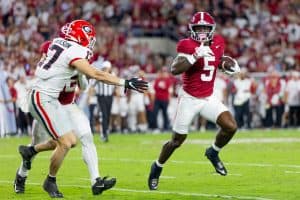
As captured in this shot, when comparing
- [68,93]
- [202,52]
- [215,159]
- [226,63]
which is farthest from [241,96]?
[68,93]

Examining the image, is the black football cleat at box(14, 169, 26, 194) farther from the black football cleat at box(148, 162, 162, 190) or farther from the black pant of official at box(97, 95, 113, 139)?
the black pant of official at box(97, 95, 113, 139)

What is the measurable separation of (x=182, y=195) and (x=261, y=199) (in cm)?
93

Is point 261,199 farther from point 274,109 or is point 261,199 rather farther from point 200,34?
point 274,109

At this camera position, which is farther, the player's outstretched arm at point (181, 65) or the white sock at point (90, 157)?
the player's outstretched arm at point (181, 65)

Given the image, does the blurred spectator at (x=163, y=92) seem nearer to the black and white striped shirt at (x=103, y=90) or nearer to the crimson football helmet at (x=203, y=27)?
the black and white striped shirt at (x=103, y=90)

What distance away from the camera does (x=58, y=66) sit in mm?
10102

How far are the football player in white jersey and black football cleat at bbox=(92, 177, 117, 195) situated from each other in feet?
0.07

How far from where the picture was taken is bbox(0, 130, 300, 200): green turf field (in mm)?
10398

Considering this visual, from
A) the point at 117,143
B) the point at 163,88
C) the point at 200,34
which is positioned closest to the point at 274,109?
the point at 163,88

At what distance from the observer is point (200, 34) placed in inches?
437

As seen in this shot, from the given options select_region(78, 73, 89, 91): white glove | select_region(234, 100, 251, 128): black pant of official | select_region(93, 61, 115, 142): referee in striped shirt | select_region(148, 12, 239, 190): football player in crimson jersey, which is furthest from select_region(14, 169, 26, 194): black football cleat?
select_region(234, 100, 251, 128): black pant of official

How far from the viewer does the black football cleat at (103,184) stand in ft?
32.8

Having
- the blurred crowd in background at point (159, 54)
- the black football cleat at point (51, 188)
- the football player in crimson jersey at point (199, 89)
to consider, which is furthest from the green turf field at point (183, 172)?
the blurred crowd in background at point (159, 54)

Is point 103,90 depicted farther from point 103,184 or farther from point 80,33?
point 103,184
